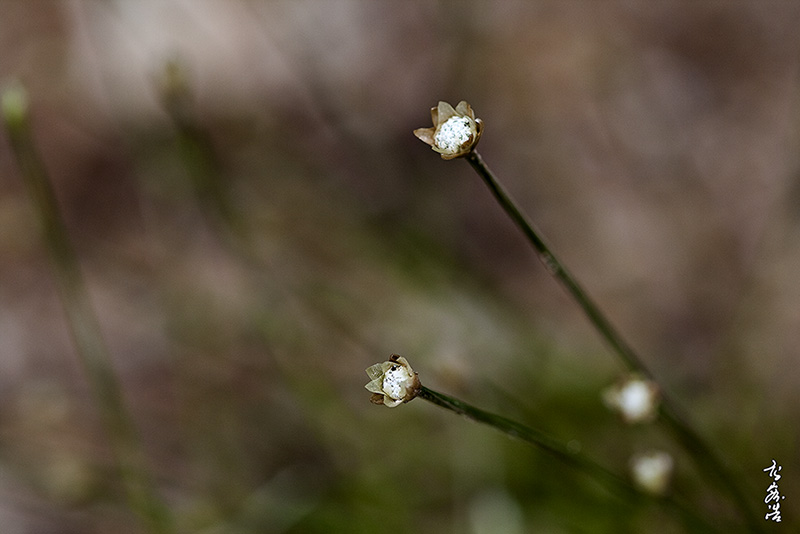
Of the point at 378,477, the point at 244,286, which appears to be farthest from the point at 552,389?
the point at 244,286

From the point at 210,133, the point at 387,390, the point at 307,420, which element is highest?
the point at 210,133

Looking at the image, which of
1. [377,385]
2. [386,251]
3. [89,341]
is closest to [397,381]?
[377,385]

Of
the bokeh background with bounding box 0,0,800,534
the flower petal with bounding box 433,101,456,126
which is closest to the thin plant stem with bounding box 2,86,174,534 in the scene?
the bokeh background with bounding box 0,0,800,534

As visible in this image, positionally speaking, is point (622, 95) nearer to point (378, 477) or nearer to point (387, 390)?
point (378, 477)

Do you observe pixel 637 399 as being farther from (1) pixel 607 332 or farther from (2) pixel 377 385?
(2) pixel 377 385

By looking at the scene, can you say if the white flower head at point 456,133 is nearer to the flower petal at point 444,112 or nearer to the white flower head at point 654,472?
the flower petal at point 444,112

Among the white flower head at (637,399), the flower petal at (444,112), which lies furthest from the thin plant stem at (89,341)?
the white flower head at (637,399)
